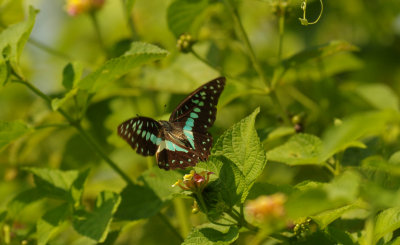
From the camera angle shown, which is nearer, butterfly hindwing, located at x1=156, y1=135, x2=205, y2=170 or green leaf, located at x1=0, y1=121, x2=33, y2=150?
butterfly hindwing, located at x1=156, y1=135, x2=205, y2=170

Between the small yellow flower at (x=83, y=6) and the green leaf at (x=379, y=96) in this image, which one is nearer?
the green leaf at (x=379, y=96)

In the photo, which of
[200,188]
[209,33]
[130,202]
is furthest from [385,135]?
[209,33]

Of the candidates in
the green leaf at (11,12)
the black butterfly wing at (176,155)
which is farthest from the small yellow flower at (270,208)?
the green leaf at (11,12)

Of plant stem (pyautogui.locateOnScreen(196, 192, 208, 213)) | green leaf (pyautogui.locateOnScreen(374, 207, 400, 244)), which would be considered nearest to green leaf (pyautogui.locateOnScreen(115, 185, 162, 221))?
plant stem (pyautogui.locateOnScreen(196, 192, 208, 213))

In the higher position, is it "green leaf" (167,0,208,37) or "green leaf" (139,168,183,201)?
"green leaf" (167,0,208,37)

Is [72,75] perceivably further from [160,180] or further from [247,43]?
[247,43]

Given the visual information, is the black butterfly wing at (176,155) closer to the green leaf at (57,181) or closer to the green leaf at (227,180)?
the green leaf at (227,180)

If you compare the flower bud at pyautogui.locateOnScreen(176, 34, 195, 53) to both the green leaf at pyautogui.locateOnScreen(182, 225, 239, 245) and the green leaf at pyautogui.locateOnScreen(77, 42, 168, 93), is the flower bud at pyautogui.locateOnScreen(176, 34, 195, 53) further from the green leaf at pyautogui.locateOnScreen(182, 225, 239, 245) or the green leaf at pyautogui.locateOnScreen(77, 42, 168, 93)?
the green leaf at pyautogui.locateOnScreen(182, 225, 239, 245)
